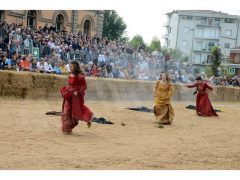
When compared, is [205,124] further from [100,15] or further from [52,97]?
[100,15]

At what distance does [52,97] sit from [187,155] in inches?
373

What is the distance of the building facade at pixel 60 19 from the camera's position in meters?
27.1

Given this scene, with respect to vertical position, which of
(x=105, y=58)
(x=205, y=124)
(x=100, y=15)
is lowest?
(x=205, y=124)

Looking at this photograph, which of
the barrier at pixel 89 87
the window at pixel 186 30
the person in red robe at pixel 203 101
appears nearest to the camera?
the barrier at pixel 89 87

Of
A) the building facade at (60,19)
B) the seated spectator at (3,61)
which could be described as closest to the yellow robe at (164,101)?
the seated spectator at (3,61)

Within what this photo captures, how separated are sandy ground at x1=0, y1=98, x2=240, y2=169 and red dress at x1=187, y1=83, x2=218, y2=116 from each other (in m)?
2.43

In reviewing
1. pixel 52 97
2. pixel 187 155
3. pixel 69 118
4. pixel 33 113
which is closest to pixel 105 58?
pixel 52 97

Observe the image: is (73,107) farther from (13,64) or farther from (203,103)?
(13,64)

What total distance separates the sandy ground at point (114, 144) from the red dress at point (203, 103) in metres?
2.43

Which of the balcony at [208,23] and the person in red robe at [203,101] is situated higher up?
the balcony at [208,23]

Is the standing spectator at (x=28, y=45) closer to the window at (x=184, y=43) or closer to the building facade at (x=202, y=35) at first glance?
the building facade at (x=202, y=35)

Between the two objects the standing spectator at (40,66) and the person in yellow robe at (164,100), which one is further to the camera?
the standing spectator at (40,66)

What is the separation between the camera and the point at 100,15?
38250 millimetres

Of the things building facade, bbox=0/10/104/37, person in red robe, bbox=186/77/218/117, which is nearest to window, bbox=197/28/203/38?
building facade, bbox=0/10/104/37
